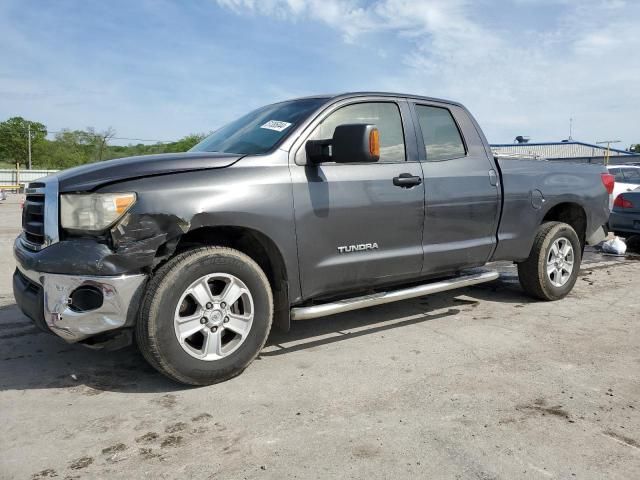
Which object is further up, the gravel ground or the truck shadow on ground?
the truck shadow on ground

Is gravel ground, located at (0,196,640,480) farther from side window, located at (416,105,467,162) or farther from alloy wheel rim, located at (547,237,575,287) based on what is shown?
side window, located at (416,105,467,162)

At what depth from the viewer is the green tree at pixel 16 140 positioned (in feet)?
244

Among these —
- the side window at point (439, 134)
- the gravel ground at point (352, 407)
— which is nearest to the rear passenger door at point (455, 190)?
the side window at point (439, 134)

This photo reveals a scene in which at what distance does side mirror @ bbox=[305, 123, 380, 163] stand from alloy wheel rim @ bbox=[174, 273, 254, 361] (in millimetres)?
1007

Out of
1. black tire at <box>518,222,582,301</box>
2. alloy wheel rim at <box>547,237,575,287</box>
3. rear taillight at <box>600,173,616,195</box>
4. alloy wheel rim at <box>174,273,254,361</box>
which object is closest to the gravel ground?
alloy wheel rim at <box>174,273,254,361</box>

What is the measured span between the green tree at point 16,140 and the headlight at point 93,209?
8243 centimetres

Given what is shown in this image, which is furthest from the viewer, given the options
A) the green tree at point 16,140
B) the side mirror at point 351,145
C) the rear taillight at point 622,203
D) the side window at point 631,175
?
the green tree at point 16,140

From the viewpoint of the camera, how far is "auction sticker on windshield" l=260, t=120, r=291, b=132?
12.0 feet

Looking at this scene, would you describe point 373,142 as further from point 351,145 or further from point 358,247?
point 358,247

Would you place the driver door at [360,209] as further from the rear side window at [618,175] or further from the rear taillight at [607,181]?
the rear side window at [618,175]

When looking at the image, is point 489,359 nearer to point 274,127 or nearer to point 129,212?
point 274,127

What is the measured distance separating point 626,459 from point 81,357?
129 inches

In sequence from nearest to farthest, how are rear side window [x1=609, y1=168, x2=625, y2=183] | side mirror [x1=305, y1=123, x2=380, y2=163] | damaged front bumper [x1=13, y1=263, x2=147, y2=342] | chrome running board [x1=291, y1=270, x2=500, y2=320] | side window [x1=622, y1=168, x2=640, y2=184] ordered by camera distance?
1. damaged front bumper [x1=13, y1=263, x2=147, y2=342]
2. side mirror [x1=305, y1=123, x2=380, y2=163]
3. chrome running board [x1=291, y1=270, x2=500, y2=320]
4. side window [x1=622, y1=168, x2=640, y2=184]
5. rear side window [x1=609, y1=168, x2=625, y2=183]

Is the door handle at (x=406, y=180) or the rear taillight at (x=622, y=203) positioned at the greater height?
the door handle at (x=406, y=180)
